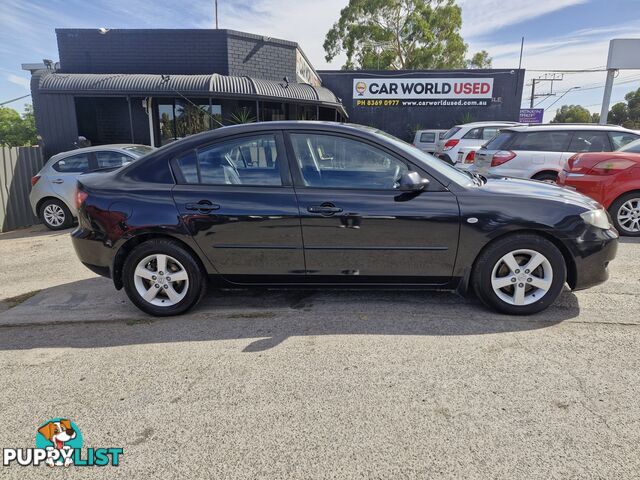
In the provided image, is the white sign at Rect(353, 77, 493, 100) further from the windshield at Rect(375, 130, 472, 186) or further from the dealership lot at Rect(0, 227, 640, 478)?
the windshield at Rect(375, 130, 472, 186)

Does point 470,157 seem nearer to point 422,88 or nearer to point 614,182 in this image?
point 614,182

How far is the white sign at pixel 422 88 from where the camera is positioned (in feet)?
65.9

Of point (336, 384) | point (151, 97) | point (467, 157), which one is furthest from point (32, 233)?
point (467, 157)

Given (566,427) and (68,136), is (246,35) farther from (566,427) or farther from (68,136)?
(566,427)

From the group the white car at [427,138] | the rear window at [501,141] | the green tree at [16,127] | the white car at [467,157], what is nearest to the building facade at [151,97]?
the white car at [427,138]

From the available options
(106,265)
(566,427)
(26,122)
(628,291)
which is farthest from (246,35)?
(26,122)

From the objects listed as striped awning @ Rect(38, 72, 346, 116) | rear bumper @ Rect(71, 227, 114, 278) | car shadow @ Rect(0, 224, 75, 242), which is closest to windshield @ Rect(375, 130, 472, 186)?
rear bumper @ Rect(71, 227, 114, 278)

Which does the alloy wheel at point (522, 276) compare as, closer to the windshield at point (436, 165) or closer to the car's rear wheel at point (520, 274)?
the car's rear wheel at point (520, 274)

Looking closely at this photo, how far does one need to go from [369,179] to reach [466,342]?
4.88ft

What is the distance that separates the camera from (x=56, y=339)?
3396 millimetres

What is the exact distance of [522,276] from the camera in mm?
3461

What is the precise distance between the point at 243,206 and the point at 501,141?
5.89m

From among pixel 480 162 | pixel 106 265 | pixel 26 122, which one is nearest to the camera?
pixel 106 265

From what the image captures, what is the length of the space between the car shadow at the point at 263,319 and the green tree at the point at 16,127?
50859 mm
